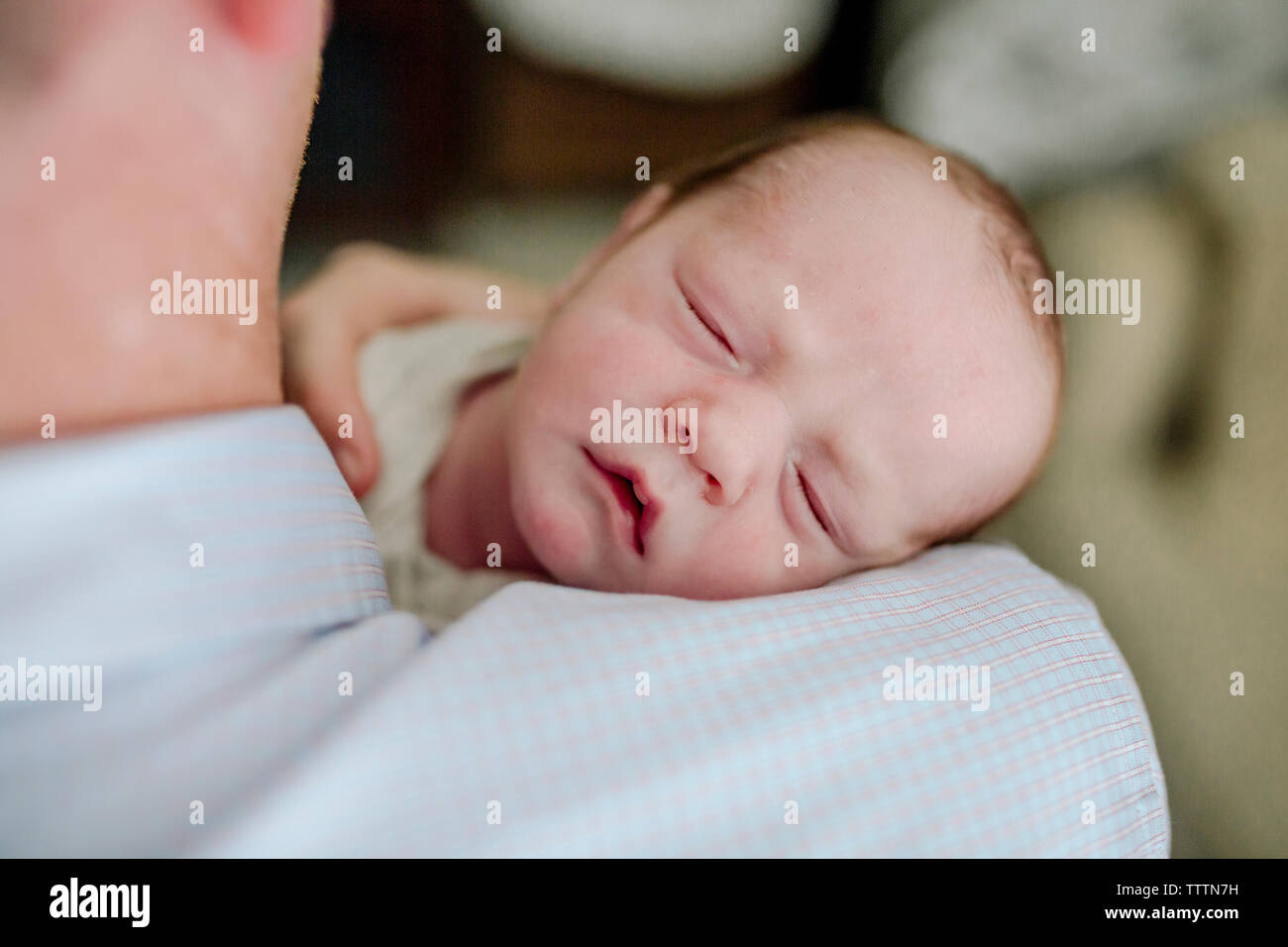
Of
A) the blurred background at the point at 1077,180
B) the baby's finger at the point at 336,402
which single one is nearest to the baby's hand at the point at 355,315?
the baby's finger at the point at 336,402

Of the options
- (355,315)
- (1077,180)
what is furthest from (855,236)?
(1077,180)

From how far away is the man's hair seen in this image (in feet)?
2.66

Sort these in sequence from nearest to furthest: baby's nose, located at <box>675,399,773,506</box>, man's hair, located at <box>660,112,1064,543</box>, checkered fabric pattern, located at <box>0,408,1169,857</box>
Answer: checkered fabric pattern, located at <box>0,408,1169,857</box>
baby's nose, located at <box>675,399,773,506</box>
man's hair, located at <box>660,112,1064,543</box>

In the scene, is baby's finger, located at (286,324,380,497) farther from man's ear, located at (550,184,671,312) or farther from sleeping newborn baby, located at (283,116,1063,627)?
man's ear, located at (550,184,671,312)

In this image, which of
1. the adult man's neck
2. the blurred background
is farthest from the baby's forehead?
the blurred background

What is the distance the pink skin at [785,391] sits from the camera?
2.36ft

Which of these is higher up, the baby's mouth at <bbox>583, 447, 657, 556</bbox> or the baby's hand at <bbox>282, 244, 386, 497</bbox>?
the baby's hand at <bbox>282, 244, 386, 497</bbox>

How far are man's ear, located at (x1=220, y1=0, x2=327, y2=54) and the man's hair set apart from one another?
0.42 m

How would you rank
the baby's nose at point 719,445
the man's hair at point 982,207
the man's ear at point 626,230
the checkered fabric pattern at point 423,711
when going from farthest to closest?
the man's ear at point 626,230
the man's hair at point 982,207
the baby's nose at point 719,445
the checkered fabric pattern at point 423,711

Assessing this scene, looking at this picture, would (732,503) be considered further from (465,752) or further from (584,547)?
(465,752)

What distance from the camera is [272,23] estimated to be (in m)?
0.53

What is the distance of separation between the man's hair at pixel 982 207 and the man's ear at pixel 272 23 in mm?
422

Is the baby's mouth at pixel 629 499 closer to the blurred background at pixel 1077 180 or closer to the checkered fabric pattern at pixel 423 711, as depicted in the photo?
the checkered fabric pattern at pixel 423 711

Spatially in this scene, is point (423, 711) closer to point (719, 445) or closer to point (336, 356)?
point (719, 445)
